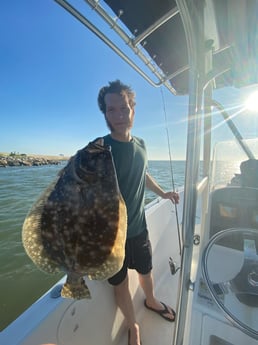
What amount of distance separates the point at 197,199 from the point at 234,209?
616 mm

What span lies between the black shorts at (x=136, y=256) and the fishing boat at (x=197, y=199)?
0.60ft

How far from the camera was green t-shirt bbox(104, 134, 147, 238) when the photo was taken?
4.22 ft

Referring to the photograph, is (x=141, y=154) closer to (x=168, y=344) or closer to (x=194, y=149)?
(x=194, y=149)

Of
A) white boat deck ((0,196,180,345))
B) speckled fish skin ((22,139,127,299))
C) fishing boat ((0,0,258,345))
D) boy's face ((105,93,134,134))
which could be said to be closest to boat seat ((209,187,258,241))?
fishing boat ((0,0,258,345))

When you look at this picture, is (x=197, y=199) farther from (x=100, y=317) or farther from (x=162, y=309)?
(x=162, y=309)

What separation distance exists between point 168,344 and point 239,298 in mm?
1018

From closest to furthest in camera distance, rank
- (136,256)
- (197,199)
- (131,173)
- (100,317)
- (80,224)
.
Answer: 1. (80,224)
2. (197,199)
3. (131,173)
4. (100,317)
5. (136,256)

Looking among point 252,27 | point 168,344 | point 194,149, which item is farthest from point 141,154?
point 168,344

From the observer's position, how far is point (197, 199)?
1136mm

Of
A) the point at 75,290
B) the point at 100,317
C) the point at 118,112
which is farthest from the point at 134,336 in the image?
the point at 118,112

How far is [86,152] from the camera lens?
2.48 feet

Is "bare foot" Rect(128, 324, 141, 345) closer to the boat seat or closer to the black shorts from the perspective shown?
the black shorts

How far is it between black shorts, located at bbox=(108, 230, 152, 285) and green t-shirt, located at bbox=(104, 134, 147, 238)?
8cm

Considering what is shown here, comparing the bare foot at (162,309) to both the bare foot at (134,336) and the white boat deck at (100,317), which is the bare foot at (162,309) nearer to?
the white boat deck at (100,317)
